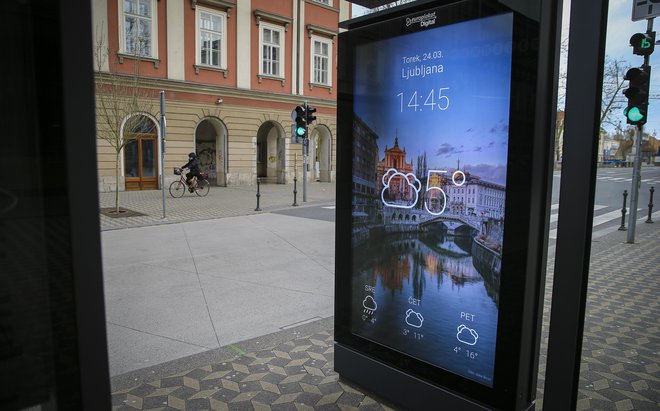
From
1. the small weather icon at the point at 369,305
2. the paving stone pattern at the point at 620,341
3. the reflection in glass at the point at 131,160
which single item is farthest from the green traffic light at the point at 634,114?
the reflection in glass at the point at 131,160

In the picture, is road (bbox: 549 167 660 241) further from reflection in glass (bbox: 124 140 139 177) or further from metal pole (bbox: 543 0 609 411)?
reflection in glass (bbox: 124 140 139 177)

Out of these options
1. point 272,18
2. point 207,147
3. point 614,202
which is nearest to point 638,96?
point 614,202

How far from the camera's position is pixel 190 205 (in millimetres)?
16000

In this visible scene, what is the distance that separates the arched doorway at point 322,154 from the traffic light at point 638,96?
23.2 meters

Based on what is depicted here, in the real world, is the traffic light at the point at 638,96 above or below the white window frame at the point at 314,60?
below

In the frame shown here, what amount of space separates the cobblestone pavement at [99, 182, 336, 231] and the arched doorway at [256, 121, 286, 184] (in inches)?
262

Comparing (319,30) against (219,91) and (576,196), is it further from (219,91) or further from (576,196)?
(576,196)

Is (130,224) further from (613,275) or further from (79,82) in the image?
(79,82)

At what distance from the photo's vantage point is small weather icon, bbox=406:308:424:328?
113 inches

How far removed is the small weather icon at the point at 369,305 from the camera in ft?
10.4

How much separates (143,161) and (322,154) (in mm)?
12367

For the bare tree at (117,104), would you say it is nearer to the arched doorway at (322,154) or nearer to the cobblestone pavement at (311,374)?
the cobblestone pavement at (311,374)

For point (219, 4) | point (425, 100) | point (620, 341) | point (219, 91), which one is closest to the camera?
point (425, 100)

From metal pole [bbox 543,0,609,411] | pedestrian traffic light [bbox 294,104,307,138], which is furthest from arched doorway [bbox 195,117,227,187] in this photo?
metal pole [bbox 543,0,609,411]
